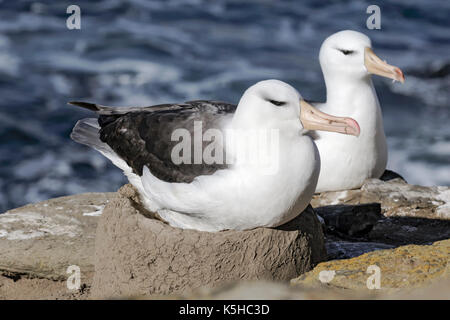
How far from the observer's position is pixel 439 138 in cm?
1420

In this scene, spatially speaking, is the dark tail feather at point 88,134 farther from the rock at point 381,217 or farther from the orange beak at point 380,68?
the orange beak at point 380,68

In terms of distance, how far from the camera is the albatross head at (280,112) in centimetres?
428

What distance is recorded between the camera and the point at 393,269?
4453 mm

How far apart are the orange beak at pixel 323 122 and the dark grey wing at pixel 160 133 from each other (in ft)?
1.71

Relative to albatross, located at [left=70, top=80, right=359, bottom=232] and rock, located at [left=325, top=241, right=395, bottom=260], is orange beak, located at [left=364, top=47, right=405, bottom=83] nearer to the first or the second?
rock, located at [left=325, top=241, right=395, bottom=260]

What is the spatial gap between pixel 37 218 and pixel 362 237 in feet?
8.70

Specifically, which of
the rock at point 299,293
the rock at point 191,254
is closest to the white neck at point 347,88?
the rock at point 191,254

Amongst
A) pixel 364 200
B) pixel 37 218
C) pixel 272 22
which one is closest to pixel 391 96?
pixel 272 22

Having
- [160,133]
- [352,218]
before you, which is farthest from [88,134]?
[352,218]

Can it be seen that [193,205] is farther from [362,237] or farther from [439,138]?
[439,138]

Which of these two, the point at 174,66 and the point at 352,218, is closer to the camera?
the point at 352,218

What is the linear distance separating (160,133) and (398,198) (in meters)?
2.65

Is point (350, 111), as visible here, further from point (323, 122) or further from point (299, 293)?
Answer: point (299, 293)

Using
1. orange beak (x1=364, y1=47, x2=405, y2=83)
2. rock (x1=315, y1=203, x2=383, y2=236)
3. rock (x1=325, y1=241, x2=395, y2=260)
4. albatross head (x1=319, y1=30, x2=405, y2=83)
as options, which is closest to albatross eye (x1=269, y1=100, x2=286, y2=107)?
rock (x1=325, y1=241, x2=395, y2=260)
